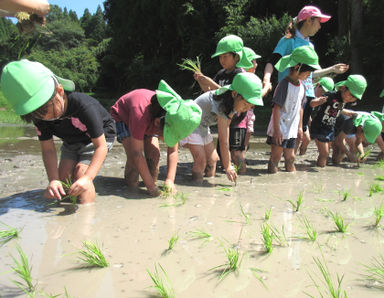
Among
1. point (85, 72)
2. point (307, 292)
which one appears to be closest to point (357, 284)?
point (307, 292)

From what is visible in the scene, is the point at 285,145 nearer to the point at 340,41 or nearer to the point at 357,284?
the point at 357,284

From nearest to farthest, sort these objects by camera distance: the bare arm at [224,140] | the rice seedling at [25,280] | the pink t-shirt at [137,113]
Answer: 1. the rice seedling at [25,280]
2. the pink t-shirt at [137,113]
3. the bare arm at [224,140]

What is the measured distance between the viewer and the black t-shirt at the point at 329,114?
475cm

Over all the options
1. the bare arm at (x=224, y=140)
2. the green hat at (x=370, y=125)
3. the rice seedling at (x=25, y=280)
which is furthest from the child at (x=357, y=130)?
the rice seedling at (x=25, y=280)

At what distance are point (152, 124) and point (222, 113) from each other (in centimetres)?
73

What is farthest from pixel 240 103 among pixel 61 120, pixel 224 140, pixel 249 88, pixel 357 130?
pixel 357 130

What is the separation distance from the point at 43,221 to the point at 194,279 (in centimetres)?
129

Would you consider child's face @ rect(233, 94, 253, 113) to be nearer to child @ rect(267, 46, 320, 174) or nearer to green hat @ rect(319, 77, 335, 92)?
child @ rect(267, 46, 320, 174)

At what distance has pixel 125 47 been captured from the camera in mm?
29438

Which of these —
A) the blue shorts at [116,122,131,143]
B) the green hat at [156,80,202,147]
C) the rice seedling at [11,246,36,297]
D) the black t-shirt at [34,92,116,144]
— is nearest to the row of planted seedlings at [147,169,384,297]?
the rice seedling at [11,246,36,297]

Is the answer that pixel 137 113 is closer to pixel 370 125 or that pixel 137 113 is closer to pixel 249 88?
pixel 249 88

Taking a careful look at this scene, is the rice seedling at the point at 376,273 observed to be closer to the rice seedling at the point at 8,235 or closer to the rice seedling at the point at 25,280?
the rice seedling at the point at 25,280

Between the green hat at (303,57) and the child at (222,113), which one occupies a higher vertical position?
the green hat at (303,57)

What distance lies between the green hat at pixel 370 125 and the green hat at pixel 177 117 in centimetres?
296
